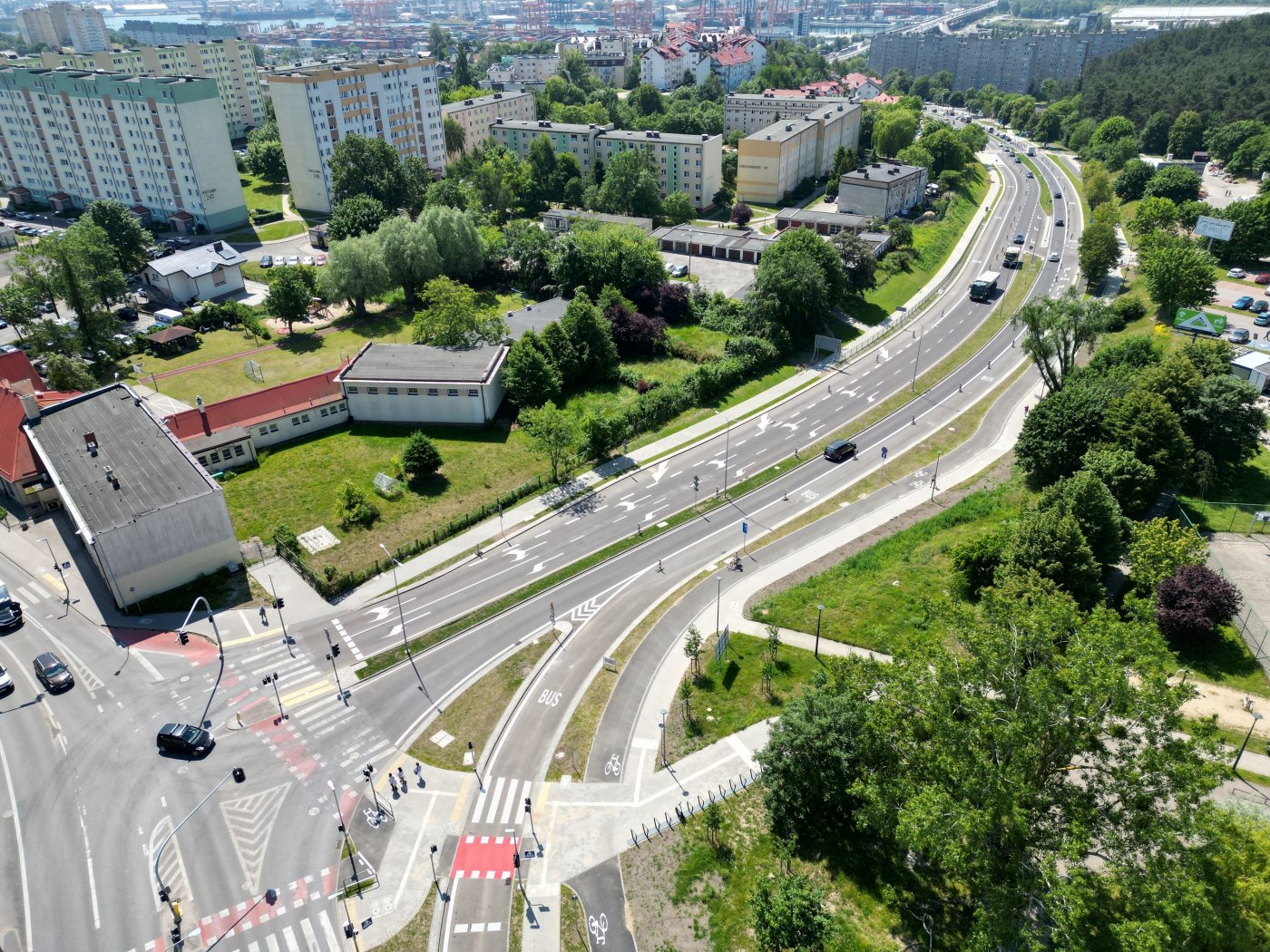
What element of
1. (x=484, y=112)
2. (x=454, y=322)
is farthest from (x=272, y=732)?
(x=484, y=112)

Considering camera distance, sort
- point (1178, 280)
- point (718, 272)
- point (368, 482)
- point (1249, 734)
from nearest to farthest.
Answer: point (1249, 734)
point (368, 482)
point (1178, 280)
point (718, 272)

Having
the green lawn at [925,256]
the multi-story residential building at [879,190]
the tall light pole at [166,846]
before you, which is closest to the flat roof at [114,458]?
the tall light pole at [166,846]

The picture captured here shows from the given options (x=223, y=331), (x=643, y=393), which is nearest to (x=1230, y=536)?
(x=643, y=393)

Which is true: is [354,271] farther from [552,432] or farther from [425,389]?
[552,432]

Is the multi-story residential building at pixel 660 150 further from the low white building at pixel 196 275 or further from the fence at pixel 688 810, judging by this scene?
the fence at pixel 688 810

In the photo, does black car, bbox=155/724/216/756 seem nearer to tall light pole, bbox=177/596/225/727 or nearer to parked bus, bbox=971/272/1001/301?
tall light pole, bbox=177/596/225/727

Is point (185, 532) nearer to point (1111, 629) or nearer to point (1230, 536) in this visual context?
point (1111, 629)
